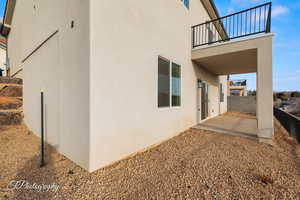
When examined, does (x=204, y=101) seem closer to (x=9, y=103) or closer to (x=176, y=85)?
(x=176, y=85)

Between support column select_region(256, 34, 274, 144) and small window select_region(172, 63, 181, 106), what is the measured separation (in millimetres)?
2307

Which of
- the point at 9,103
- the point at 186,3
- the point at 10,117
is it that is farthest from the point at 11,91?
the point at 186,3

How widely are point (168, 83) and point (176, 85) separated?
20.7 inches

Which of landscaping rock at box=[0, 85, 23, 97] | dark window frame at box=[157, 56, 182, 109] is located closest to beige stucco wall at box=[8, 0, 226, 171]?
dark window frame at box=[157, 56, 182, 109]

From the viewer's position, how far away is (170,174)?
2346 mm

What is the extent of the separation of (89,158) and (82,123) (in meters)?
0.60

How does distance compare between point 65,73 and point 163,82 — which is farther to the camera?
point 163,82

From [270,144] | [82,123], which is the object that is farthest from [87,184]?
[270,144]

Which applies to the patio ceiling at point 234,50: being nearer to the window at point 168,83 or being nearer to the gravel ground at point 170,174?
the window at point 168,83

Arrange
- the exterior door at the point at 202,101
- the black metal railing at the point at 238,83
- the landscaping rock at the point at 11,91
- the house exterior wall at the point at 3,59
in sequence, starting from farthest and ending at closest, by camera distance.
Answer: the black metal railing at the point at 238,83, the house exterior wall at the point at 3,59, the exterior door at the point at 202,101, the landscaping rock at the point at 11,91

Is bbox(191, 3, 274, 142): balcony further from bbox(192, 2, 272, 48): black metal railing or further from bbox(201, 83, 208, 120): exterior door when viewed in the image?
bbox(201, 83, 208, 120): exterior door

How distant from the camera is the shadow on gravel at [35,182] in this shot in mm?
1799

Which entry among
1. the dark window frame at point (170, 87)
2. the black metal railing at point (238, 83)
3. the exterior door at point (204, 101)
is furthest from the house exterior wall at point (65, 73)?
the black metal railing at point (238, 83)

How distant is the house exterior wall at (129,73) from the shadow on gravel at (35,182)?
0.59 metres
